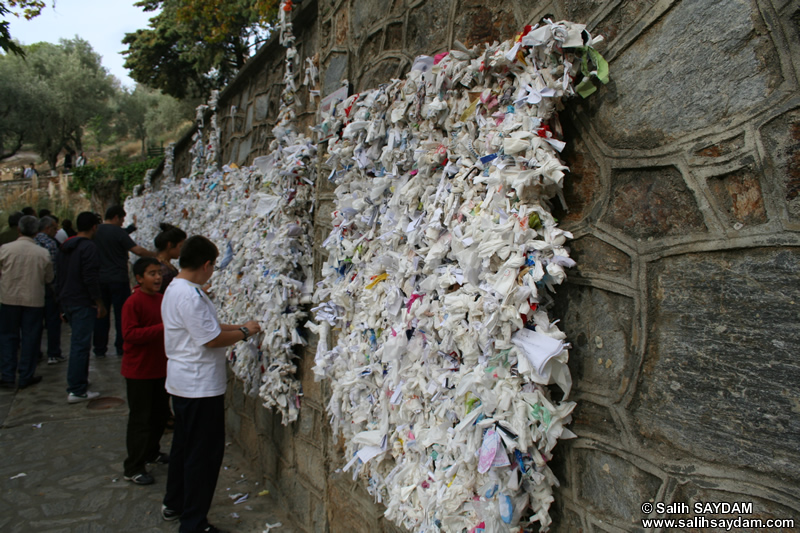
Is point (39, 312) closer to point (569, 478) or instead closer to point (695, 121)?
point (569, 478)

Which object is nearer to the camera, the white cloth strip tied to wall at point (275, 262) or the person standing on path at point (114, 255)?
the white cloth strip tied to wall at point (275, 262)

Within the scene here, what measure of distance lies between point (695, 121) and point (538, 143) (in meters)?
0.37

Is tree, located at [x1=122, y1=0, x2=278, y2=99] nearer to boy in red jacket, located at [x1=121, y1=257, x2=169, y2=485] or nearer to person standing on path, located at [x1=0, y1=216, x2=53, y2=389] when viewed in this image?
person standing on path, located at [x1=0, y1=216, x2=53, y2=389]

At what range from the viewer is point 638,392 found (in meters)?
1.25

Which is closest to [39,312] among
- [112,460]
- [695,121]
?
[112,460]

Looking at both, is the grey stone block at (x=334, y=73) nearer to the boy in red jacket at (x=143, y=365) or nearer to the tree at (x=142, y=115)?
the boy in red jacket at (x=143, y=365)

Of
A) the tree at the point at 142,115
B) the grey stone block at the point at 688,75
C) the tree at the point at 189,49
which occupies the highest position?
the tree at the point at 142,115

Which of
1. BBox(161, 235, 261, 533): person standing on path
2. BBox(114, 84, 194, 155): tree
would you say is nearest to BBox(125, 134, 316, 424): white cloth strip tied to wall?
BBox(161, 235, 261, 533): person standing on path

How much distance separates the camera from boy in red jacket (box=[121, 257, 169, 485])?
3.48 metres

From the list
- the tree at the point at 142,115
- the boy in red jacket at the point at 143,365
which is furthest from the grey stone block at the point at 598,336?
the tree at the point at 142,115

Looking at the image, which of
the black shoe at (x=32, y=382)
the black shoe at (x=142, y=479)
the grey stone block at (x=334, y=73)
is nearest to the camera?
the grey stone block at (x=334, y=73)

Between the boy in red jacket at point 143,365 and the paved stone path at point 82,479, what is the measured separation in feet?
0.86

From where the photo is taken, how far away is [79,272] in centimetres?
518

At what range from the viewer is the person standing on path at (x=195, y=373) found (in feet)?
9.50
